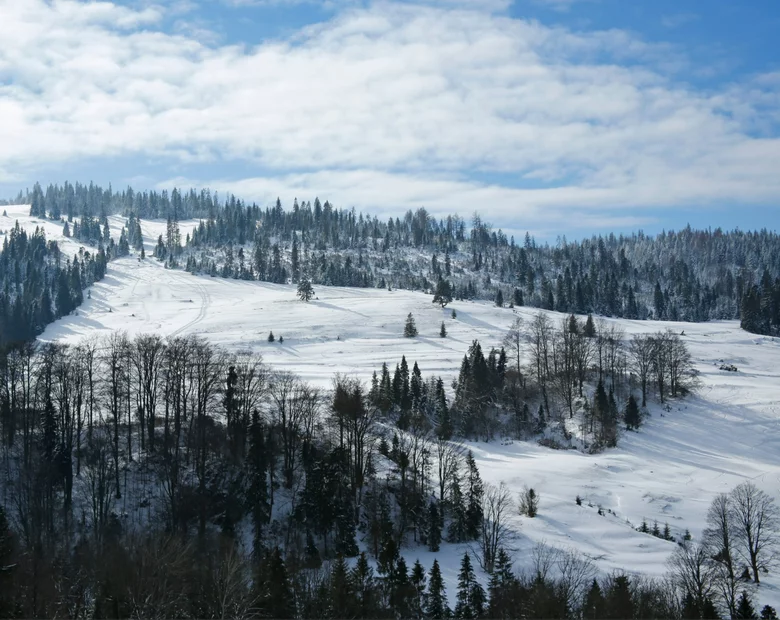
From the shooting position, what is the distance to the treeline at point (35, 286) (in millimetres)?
124500

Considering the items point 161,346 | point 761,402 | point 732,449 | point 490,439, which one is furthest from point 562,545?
point 761,402

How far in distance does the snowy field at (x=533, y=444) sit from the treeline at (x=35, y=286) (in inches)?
184

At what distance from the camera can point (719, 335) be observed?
119 m

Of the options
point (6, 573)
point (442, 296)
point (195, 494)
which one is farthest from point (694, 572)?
point (442, 296)

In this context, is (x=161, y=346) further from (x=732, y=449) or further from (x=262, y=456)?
(x=732, y=449)

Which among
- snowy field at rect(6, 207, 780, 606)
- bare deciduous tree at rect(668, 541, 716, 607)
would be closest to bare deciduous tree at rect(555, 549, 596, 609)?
snowy field at rect(6, 207, 780, 606)

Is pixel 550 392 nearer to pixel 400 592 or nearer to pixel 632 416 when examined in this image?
pixel 632 416

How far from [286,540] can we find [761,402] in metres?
60.3

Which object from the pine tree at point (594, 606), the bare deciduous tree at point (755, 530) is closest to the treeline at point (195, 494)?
the pine tree at point (594, 606)

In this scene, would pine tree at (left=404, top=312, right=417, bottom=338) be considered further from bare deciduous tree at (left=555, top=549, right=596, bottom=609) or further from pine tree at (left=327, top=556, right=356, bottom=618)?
pine tree at (left=327, top=556, right=356, bottom=618)

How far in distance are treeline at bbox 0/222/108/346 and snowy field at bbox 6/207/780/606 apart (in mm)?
4669

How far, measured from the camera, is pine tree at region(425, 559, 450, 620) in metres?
Answer: 31.1

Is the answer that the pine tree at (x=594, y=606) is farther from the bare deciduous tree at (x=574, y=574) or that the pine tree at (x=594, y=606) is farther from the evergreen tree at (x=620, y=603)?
the bare deciduous tree at (x=574, y=574)

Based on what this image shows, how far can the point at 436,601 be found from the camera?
103 ft
